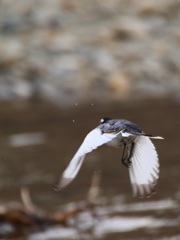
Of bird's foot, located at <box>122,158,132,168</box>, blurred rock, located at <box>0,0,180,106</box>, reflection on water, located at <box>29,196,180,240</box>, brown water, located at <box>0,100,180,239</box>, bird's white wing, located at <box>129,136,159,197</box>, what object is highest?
blurred rock, located at <box>0,0,180,106</box>

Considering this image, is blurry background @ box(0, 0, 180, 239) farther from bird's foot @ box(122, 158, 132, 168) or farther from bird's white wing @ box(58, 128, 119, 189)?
bird's white wing @ box(58, 128, 119, 189)

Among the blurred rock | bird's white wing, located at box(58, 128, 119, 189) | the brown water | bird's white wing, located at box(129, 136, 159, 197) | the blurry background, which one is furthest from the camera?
the blurred rock

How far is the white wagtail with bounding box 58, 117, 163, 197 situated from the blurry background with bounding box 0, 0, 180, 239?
4629 mm

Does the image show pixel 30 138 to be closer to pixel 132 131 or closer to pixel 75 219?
pixel 75 219

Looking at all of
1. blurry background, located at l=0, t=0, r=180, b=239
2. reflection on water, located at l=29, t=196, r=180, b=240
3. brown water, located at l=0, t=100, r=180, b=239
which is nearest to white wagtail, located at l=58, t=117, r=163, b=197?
brown water, located at l=0, t=100, r=180, b=239

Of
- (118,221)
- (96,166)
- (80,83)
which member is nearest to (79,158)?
(118,221)

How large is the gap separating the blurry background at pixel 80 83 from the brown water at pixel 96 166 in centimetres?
1

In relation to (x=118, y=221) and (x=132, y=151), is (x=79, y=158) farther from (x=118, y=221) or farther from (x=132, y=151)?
(x=118, y=221)

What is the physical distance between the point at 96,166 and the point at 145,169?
5.68m

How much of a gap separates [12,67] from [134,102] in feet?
8.13

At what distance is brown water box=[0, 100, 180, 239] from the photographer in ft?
20.3

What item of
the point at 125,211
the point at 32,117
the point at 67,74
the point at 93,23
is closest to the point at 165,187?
the point at 125,211

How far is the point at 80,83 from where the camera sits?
506 inches

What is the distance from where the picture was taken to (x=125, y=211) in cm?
648
